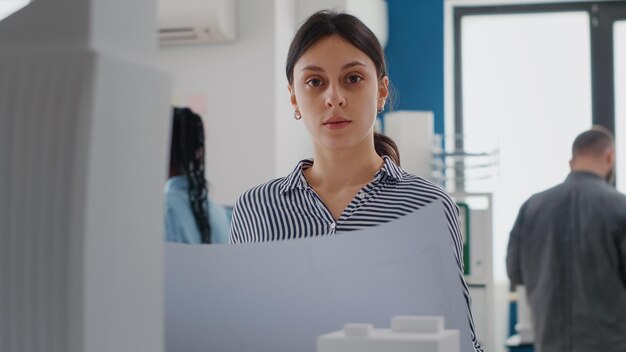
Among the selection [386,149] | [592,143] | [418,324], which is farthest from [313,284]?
[592,143]

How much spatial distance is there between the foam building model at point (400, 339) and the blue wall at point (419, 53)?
535cm

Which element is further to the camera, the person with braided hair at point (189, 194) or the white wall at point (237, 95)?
the white wall at point (237, 95)

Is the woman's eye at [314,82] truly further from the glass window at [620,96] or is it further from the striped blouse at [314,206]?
the glass window at [620,96]

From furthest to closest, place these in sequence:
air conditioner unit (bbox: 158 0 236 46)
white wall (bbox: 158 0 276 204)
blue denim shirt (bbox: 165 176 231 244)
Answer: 1. white wall (bbox: 158 0 276 204)
2. air conditioner unit (bbox: 158 0 236 46)
3. blue denim shirt (bbox: 165 176 231 244)

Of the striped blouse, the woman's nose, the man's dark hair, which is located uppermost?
the man's dark hair

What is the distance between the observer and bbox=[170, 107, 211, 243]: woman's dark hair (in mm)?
2682

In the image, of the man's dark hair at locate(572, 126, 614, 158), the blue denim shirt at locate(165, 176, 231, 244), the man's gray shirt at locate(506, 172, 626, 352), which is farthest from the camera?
the man's dark hair at locate(572, 126, 614, 158)

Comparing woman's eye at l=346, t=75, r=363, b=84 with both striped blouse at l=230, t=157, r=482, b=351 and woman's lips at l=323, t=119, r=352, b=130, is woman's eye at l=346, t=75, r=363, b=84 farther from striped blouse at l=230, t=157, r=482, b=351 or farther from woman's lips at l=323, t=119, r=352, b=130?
striped blouse at l=230, t=157, r=482, b=351

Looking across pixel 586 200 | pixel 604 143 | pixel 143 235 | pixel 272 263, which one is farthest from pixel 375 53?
pixel 604 143

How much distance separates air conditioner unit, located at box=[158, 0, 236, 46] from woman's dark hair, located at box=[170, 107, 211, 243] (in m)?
1.43

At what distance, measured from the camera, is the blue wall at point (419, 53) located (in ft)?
19.0

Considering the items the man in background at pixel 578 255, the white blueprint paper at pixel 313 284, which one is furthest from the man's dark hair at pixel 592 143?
the white blueprint paper at pixel 313 284

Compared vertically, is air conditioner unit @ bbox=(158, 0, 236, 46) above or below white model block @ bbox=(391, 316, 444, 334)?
above

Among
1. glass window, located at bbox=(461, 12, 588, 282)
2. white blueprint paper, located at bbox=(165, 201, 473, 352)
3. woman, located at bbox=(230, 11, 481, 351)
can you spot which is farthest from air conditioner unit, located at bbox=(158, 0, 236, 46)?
white blueprint paper, located at bbox=(165, 201, 473, 352)
